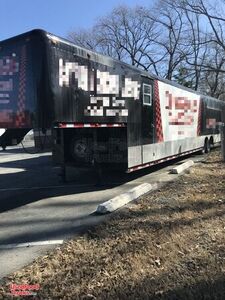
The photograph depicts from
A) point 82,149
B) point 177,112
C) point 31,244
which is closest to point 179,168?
point 177,112

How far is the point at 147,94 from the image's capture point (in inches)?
495

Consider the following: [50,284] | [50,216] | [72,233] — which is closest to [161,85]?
[50,216]

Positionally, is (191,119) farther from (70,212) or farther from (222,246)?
(222,246)

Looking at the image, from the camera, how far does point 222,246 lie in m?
5.52

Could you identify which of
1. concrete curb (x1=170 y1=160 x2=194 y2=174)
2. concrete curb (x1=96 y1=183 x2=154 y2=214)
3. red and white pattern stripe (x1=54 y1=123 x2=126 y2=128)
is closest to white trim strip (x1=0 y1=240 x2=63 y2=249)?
concrete curb (x1=96 y1=183 x2=154 y2=214)

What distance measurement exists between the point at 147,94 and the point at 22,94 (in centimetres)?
479

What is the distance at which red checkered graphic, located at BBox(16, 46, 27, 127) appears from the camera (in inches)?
339

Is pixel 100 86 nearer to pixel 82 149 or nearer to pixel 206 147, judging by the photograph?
pixel 82 149

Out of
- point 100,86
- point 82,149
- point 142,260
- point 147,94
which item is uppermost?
point 100,86

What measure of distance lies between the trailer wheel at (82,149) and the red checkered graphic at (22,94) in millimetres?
2901

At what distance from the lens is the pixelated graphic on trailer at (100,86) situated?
945cm

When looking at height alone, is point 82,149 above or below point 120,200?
above

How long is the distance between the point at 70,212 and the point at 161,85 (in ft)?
22.6

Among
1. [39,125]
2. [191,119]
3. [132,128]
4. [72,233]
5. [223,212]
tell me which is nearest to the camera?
[72,233]
